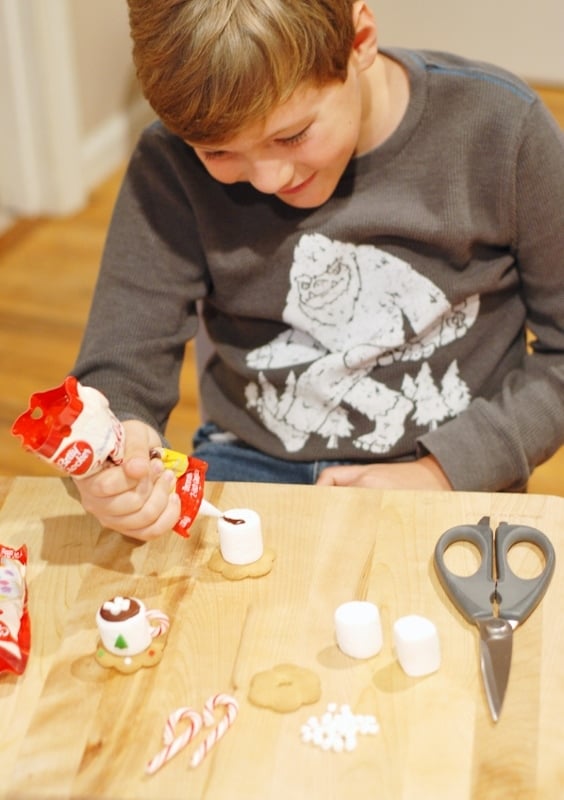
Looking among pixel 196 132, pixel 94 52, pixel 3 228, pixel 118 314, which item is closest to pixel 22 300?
pixel 3 228

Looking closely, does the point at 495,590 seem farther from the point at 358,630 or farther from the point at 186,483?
the point at 186,483

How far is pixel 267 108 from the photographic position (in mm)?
939

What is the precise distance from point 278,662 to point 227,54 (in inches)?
18.5

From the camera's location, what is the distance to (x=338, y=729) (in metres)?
0.74

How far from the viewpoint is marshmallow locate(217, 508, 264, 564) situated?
2.90ft

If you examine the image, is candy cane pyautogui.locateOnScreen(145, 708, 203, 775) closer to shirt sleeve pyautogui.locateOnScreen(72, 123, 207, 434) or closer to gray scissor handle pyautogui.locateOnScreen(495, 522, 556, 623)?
gray scissor handle pyautogui.locateOnScreen(495, 522, 556, 623)

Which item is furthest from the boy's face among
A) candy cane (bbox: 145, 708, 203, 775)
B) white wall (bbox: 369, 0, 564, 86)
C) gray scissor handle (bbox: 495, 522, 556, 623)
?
white wall (bbox: 369, 0, 564, 86)

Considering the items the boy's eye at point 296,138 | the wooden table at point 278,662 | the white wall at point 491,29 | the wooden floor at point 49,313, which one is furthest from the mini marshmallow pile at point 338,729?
the white wall at point 491,29

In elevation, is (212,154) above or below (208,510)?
above

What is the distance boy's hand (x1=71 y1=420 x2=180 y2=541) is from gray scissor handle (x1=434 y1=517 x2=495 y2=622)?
0.70 ft

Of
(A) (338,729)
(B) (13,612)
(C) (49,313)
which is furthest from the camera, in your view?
(C) (49,313)

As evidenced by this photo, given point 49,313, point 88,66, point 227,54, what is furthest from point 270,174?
point 88,66

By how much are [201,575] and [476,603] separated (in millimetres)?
218

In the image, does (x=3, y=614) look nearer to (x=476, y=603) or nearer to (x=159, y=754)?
(x=159, y=754)
